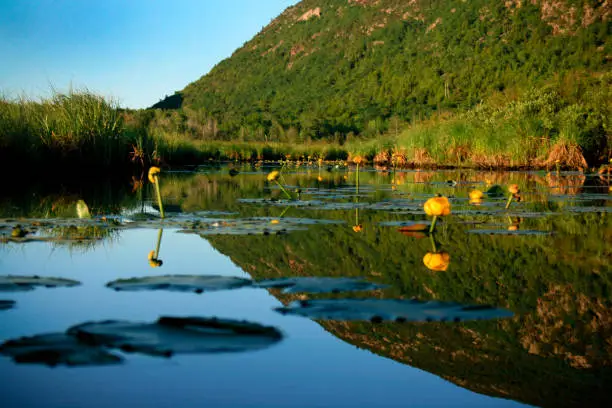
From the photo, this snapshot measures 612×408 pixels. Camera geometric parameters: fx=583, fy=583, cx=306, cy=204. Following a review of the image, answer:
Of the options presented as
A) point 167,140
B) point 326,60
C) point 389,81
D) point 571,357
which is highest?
point 326,60

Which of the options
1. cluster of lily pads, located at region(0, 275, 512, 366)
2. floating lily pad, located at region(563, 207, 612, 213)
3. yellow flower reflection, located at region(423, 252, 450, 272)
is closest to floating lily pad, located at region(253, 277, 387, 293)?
cluster of lily pads, located at region(0, 275, 512, 366)

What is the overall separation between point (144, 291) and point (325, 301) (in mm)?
962

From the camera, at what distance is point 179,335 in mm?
2125

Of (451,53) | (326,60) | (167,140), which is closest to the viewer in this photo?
(167,140)

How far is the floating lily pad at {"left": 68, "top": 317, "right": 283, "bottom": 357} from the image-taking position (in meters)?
2.02

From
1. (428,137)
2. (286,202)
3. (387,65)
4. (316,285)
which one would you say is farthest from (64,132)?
(387,65)

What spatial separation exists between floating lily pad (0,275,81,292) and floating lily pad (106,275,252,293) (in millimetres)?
218

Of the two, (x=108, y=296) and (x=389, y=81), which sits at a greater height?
(x=389, y=81)

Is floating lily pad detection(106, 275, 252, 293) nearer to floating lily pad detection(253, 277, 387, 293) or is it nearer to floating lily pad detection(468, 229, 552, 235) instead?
floating lily pad detection(253, 277, 387, 293)

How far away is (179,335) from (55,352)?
417mm

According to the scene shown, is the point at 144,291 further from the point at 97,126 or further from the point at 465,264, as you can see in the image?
the point at 97,126

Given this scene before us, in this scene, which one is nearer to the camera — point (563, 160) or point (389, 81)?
point (563, 160)

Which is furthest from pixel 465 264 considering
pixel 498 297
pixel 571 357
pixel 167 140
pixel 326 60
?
pixel 326 60

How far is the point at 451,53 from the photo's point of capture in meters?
69.9
